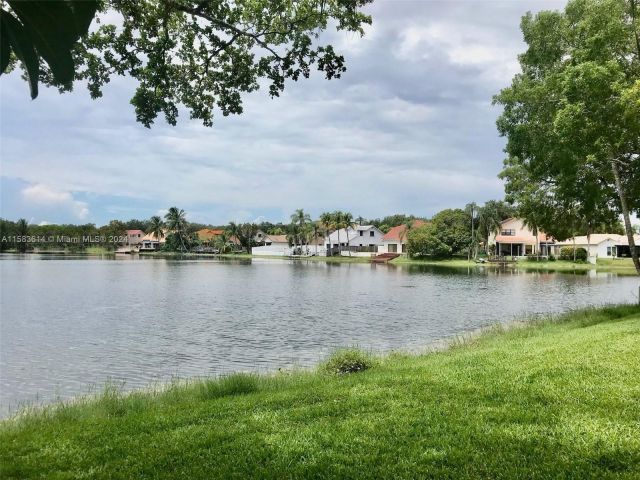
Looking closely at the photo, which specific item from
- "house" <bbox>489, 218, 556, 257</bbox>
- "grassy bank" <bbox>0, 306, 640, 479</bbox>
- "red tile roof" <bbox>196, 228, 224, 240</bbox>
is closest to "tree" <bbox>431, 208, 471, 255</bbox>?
"house" <bbox>489, 218, 556, 257</bbox>

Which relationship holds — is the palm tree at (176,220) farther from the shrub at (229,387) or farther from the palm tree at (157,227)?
the shrub at (229,387)

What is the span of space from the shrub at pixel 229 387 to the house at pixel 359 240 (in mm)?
100905

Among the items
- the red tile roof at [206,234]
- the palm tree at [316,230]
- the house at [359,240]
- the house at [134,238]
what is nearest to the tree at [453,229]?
the house at [359,240]

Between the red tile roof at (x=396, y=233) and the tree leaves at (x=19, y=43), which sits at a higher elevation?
the red tile roof at (x=396, y=233)

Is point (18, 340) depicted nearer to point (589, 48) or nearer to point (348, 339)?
point (348, 339)

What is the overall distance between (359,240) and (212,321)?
294 feet

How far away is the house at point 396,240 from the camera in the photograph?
103 m

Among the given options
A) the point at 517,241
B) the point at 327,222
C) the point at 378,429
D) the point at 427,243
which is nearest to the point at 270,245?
the point at 327,222

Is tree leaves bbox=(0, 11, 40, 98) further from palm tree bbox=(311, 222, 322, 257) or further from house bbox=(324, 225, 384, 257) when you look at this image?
palm tree bbox=(311, 222, 322, 257)

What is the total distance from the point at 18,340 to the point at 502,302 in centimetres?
2790

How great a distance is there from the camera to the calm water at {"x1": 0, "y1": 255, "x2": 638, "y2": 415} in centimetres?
1648

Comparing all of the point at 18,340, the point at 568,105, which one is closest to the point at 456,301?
the point at 568,105

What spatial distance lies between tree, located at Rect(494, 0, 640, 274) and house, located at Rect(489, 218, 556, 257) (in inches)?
2911

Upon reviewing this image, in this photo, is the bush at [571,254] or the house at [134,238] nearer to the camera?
the bush at [571,254]
